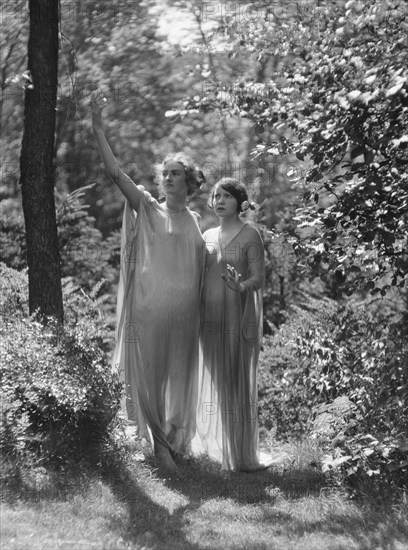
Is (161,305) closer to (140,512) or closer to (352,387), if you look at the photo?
(352,387)

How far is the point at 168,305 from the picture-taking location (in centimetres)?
579

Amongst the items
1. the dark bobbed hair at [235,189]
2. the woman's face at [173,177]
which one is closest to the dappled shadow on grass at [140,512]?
the woman's face at [173,177]

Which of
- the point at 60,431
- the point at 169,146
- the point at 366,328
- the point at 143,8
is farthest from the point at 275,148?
the point at 143,8

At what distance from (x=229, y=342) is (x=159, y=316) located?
611 mm

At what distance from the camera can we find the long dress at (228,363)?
6031mm

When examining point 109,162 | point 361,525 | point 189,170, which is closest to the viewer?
point 361,525

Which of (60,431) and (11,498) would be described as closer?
(11,498)

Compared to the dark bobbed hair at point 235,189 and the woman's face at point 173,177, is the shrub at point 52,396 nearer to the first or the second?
the woman's face at point 173,177

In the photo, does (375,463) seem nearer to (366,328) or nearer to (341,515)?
(341,515)

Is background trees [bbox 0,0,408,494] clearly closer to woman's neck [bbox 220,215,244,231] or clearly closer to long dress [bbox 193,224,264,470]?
woman's neck [bbox 220,215,244,231]

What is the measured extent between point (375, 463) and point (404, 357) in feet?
2.54

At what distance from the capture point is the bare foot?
5.63 metres

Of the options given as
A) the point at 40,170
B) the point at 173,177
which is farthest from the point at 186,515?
the point at 40,170

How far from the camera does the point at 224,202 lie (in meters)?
6.00
